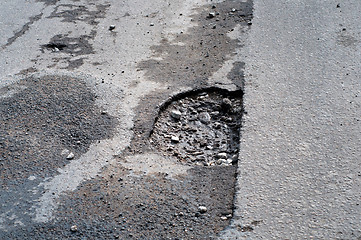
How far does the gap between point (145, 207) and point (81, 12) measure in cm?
432

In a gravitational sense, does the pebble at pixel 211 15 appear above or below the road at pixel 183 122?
above

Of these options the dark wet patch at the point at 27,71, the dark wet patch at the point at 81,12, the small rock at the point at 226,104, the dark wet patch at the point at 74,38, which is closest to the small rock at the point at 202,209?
the small rock at the point at 226,104

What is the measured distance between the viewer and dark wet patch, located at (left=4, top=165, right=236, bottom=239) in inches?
117

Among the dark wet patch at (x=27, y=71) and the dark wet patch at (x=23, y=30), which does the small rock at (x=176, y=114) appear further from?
the dark wet patch at (x=23, y=30)

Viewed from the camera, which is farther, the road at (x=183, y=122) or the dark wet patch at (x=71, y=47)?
the dark wet patch at (x=71, y=47)

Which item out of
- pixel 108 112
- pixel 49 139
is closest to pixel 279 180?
pixel 108 112

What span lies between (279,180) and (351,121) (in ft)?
3.82

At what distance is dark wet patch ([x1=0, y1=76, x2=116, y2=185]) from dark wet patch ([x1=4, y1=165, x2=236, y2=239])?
0.52m

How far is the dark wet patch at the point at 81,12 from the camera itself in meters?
6.32

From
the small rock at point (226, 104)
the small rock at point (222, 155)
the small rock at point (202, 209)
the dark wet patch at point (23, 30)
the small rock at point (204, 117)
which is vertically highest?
the dark wet patch at point (23, 30)

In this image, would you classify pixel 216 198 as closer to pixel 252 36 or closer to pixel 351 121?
pixel 351 121

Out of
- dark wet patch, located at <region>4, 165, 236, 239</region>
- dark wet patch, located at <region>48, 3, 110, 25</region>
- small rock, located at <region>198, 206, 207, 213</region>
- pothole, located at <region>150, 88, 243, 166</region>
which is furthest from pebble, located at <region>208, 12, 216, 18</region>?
small rock, located at <region>198, 206, 207, 213</region>

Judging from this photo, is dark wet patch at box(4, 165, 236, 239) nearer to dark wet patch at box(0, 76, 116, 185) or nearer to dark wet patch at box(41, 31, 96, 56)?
dark wet patch at box(0, 76, 116, 185)

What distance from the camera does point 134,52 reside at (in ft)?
17.8
